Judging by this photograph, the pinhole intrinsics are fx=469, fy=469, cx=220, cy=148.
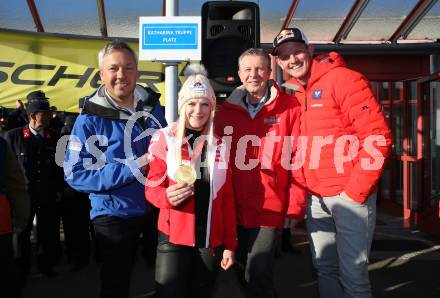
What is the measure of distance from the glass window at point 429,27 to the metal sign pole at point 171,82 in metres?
4.39

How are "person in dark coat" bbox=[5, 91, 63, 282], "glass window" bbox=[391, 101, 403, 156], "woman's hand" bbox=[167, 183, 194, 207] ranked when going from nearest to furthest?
"woman's hand" bbox=[167, 183, 194, 207], "person in dark coat" bbox=[5, 91, 63, 282], "glass window" bbox=[391, 101, 403, 156]

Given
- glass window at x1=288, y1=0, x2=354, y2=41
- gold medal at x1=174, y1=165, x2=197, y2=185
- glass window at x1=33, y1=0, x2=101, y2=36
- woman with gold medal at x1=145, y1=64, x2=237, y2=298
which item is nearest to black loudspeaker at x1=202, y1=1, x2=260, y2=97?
woman with gold medal at x1=145, y1=64, x2=237, y2=298

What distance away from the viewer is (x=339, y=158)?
2.61 meters

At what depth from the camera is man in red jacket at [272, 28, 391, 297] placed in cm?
250

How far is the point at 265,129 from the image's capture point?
8.48ft

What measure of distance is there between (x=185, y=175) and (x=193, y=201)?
175 mm

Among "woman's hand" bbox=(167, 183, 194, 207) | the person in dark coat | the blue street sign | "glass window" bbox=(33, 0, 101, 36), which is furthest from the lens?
"glass window" bbox=(33, 0, 101, 36)

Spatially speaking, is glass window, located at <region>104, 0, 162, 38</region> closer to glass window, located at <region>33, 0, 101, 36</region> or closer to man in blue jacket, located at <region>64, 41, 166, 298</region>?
glass window, located at <region>33, 0, 101, 36</region>

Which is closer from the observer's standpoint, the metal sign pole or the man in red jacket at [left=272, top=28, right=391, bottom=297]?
the man in red jacket at [left=272, top=28, right=391, bottom=297]

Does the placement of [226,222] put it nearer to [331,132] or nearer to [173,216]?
[173,216]

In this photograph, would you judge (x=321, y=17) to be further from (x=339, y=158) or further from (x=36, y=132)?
(x=339, y=158)

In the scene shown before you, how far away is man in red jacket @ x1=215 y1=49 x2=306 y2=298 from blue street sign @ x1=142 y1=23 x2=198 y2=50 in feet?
3.65

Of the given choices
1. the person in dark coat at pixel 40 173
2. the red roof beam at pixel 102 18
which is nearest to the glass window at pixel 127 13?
the red roof beam at pixel 102 18

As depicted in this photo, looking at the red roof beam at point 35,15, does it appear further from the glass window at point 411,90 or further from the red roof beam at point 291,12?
the glass window at point 411,90
